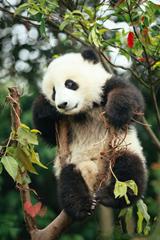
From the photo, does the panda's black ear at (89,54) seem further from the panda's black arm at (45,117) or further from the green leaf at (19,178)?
the green leaf at (19,178)

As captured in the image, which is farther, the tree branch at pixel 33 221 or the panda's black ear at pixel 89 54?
the panda's black ear at pixel 89 54

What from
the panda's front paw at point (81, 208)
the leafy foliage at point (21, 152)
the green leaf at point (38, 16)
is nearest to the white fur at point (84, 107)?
the panda's front paw at point (81, 208)

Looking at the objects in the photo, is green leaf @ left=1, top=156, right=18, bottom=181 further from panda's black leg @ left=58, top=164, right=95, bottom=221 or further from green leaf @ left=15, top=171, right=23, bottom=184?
panda's black leg @ left=58, top=164, right=95, bottom=221

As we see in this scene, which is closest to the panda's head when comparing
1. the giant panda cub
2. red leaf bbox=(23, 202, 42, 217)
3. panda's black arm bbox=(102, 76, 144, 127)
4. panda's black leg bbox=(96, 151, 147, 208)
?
the giant panda cub

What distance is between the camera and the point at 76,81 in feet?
9.44

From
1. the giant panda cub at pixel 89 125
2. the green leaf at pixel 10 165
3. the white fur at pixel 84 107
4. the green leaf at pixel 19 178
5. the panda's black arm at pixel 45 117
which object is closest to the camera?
the green leaf at pixel 10 165

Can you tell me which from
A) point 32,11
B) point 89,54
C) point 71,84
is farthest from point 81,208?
point 32,11

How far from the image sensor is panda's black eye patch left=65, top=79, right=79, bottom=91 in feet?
9.32

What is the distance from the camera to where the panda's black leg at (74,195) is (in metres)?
2.41

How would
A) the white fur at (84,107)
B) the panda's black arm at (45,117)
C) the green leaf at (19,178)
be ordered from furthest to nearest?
the panda's black arm at (45,117)
the white fur at (84,107)
the green leaf at (19,178)

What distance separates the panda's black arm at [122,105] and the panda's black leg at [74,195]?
0.57 metres

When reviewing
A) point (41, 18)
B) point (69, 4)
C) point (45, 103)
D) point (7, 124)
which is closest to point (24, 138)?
point (45, 103)

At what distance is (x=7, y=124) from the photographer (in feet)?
19.2

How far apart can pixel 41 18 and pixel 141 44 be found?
3.19ft
